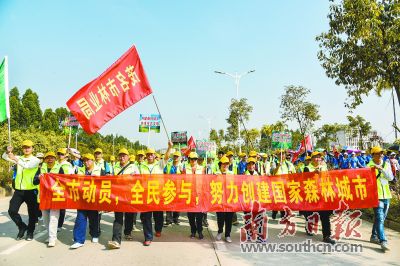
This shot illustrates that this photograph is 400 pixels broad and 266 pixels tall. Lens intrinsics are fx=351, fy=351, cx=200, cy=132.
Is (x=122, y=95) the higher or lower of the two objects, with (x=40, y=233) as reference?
higher

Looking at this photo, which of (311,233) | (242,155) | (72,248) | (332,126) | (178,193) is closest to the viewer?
(72,248)

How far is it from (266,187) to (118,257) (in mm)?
3191

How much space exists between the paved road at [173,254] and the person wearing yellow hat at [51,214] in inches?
7.7

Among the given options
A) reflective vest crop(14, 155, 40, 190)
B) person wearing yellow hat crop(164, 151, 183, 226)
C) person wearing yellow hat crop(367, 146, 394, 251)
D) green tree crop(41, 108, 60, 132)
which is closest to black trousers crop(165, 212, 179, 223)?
person wearing yellow hat crop(164, 151, 183, 226)

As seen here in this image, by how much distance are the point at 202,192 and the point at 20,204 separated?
3651 mm

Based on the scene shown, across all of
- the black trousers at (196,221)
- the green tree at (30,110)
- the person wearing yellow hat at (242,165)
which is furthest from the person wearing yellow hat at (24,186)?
the green tree at (30,110)

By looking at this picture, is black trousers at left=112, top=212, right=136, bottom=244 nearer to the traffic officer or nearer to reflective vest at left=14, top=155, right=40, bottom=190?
the traffic officer

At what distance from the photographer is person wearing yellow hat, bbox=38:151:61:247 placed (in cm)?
658

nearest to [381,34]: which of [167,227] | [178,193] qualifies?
[178,193]

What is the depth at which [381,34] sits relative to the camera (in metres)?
8.57

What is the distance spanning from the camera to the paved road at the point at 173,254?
18.2 feet

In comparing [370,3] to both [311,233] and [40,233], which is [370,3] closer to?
[311,233]

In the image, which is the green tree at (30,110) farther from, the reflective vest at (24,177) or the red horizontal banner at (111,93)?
the red horizontal banner at (111,93)

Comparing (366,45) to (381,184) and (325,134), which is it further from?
(325,134)
